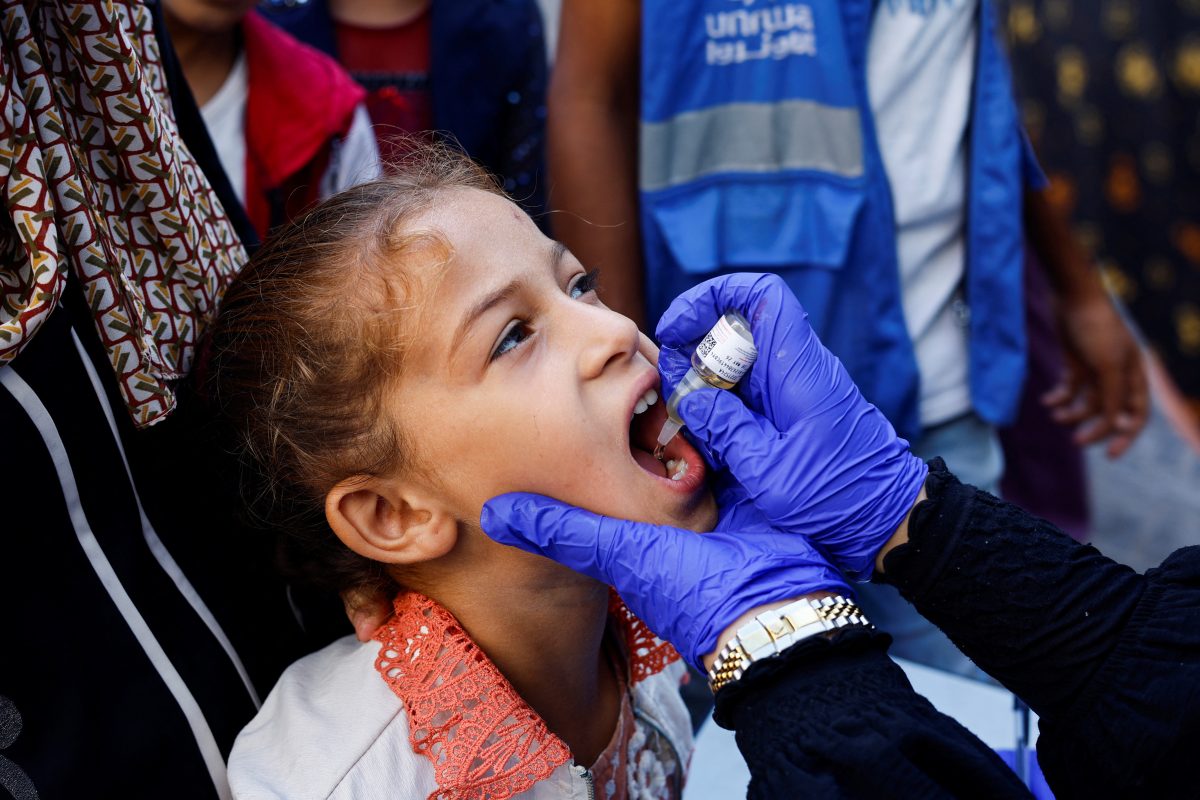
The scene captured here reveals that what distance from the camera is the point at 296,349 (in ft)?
5.22

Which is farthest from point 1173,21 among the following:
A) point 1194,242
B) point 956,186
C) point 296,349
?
point 296,349

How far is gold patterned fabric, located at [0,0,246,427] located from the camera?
1.25m

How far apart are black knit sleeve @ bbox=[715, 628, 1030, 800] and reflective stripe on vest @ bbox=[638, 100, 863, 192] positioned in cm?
132

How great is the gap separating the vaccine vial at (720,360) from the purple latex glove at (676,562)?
0.67ft

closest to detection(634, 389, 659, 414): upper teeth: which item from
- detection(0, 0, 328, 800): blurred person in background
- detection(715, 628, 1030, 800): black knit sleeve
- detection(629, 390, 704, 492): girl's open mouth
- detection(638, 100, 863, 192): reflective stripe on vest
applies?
detection(629, 390, 704, 492): girl's open mouth

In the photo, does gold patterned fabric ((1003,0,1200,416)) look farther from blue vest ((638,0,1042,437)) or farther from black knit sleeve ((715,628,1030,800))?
black knit sleeve ((715,628,1030,800))

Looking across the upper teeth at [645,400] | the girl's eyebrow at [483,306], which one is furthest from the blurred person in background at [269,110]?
the upper teeth at [645,400]

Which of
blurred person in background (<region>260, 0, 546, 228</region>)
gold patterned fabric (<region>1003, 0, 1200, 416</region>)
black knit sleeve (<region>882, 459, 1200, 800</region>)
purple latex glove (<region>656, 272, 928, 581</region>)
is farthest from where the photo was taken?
gold patterned fabric (<region>1003, 0, 1200, 416</region>)

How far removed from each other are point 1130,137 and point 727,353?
3247 millimetres

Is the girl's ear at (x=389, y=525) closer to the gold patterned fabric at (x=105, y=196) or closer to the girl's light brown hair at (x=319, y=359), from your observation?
the girl's light brown hair at (x=319, y=359)

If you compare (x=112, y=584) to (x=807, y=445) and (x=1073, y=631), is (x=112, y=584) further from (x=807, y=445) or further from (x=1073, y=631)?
(x=1073, y=631)

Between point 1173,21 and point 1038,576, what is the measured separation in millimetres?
3197

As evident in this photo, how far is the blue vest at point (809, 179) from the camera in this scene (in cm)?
233

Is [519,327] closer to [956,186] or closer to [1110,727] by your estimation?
[1110,727]
